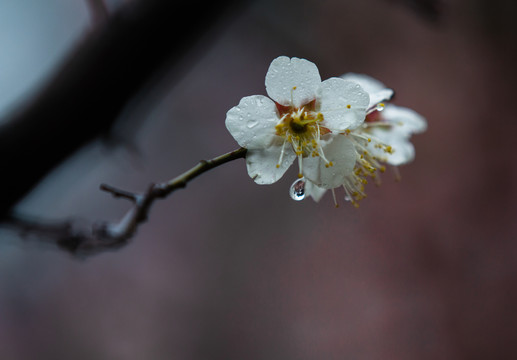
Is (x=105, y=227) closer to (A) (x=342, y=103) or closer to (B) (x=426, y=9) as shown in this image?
(A) (x=342, y=103)

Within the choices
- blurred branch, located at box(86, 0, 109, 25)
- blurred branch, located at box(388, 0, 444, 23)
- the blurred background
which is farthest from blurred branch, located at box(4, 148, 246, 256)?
the blurred background

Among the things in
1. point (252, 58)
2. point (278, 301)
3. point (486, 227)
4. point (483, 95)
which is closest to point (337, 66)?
point (252, 58)

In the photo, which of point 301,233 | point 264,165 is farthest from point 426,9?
point 301,233

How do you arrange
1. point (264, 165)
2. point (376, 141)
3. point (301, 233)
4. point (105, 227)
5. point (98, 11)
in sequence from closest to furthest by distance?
1. point (264, 165)
2. point (376, 141)
3. point (105, 227)
4. point (98, 11)
5. point (301, 233)

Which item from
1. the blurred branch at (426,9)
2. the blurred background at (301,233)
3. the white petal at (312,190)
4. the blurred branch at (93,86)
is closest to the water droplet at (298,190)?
the white petal at (312,190)

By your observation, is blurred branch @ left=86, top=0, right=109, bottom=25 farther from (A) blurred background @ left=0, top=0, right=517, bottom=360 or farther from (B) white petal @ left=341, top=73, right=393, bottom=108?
(A) blurred background @ left=0, top=0, right=517, bottom=360
